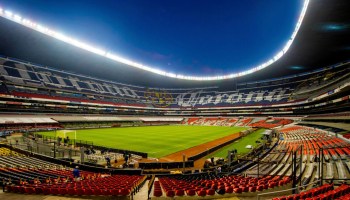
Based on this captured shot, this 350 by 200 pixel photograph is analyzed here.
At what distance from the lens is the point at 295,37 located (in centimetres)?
3319

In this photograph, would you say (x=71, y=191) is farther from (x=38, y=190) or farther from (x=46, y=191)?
(x=38, y=190)

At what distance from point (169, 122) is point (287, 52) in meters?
50.5

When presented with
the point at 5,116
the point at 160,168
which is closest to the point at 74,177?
the point at 160,168

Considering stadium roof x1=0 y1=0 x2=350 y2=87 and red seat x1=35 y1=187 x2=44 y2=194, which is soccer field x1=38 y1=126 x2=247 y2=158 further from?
stadium roof x1=0 y1=0 x2=350 y2=87

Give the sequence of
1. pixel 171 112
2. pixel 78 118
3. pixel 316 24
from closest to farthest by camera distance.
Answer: pixel 316 24 → pixel 78 118 → pixel 171 112

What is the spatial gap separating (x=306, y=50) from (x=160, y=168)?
124ft

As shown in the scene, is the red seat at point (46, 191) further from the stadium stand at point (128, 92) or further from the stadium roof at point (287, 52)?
the stadium stand at point (128, 92)

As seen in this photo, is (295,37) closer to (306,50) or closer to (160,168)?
(306,50)

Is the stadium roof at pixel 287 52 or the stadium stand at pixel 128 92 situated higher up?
the stadium roof at pixel 287 52

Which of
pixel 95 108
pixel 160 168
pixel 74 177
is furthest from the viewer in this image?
pixel 95 108

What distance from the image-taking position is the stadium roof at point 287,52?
26.0 m

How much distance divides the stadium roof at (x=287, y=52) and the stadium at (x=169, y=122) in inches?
9.3

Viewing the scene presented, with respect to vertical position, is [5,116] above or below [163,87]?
below

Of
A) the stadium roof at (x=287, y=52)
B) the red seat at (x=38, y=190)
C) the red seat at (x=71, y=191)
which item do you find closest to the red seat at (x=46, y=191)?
the red seat at (x=38, y=190)
